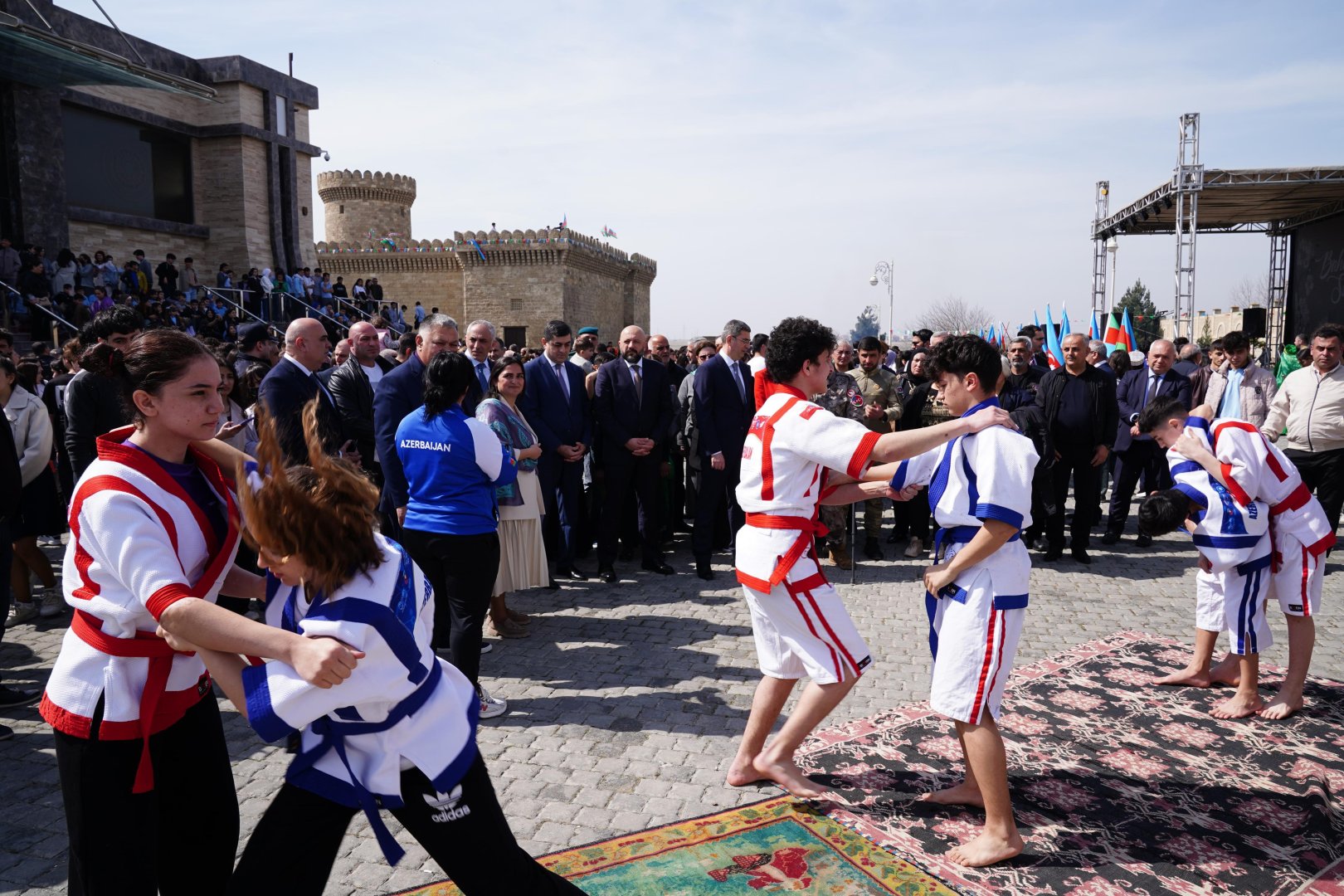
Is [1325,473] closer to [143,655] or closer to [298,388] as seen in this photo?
[298,388]

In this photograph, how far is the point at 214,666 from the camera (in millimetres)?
1845

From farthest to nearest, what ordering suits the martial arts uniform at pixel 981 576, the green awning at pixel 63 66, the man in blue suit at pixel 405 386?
1. the green awning at pixel 63 66
2. the man in blue suit at pixel 405 386
3. the martial arts uniform at pixel 981 576

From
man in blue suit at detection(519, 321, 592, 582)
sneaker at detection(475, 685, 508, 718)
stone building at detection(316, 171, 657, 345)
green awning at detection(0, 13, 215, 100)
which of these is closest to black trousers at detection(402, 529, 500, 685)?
sneaker at detection(475, 685, 508, 718)

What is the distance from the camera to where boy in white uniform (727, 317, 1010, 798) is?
3248mm

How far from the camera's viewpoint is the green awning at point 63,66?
50.7 feet

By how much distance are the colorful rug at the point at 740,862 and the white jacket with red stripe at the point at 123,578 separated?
1263 millimetres

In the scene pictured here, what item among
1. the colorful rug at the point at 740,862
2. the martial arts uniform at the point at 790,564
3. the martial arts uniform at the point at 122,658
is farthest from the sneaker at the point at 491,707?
the martial arts uniform at the point at 122,658

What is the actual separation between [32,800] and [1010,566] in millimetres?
3938

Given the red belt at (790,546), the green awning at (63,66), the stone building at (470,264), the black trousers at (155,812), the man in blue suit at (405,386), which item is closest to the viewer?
the black trousers at (155,812)

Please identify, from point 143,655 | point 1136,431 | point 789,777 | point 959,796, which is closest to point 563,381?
point 789,777

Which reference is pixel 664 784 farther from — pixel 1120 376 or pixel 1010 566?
pixel 1120 376

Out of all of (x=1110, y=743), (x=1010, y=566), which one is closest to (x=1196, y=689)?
(x=1110, y=743)

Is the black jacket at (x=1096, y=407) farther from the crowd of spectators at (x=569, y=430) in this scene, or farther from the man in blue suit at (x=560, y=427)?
the man in blue suit at (x=560, y=427)

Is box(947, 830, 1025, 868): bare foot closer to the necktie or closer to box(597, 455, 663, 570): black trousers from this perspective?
box(597, 455, 663, 570): black trousers
